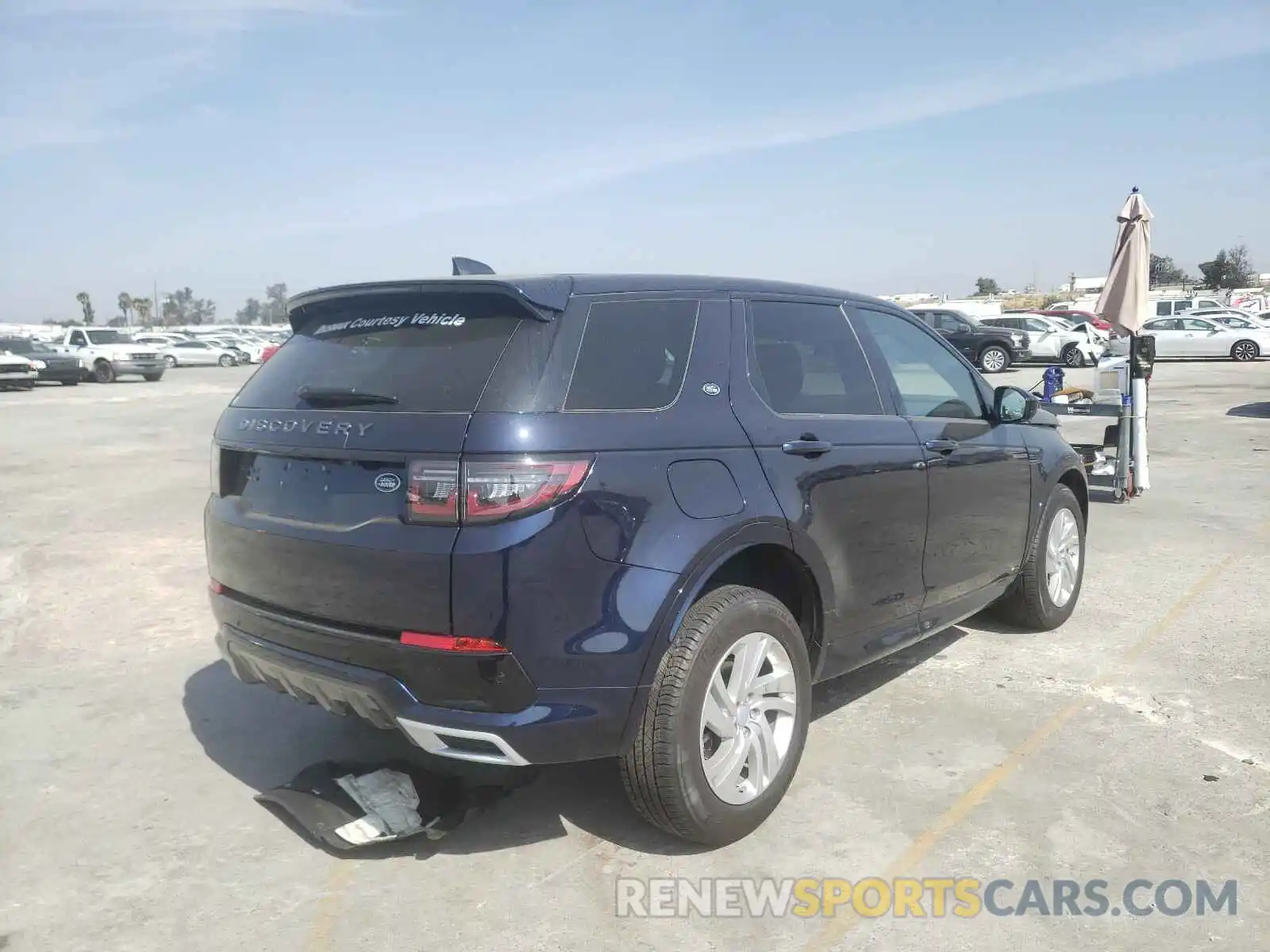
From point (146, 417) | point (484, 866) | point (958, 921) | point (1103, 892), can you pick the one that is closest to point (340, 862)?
point (484, 866)

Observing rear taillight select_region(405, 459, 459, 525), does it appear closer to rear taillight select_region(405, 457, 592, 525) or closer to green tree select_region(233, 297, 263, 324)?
rear taillight select_region(405, 457, 592, 525)

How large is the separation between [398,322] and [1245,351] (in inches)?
1319

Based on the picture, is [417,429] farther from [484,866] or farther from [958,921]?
[958,921]

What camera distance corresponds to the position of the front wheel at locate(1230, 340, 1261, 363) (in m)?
30.6

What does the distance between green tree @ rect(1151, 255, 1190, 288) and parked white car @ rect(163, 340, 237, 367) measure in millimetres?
77133

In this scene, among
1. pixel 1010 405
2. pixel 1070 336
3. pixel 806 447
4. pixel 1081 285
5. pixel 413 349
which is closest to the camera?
pixel 413 349

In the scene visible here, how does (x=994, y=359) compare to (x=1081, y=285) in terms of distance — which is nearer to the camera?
(x=994, y=359)

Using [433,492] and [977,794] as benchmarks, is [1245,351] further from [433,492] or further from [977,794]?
[433,492]

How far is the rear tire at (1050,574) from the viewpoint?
527 cm

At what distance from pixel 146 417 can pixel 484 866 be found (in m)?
17.8

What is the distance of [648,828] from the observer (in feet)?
11.3

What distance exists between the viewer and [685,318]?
345cm

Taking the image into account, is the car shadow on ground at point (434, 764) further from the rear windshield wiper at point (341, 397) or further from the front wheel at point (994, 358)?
the front wheel at point (994, 358)

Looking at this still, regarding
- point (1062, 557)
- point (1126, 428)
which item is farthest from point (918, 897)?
point (1126, 428)
